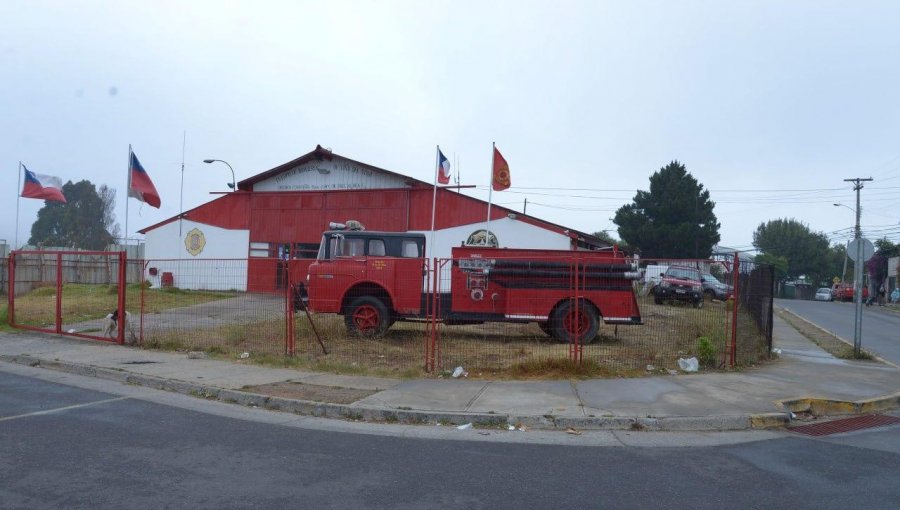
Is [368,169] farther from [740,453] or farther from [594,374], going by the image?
[740,453]

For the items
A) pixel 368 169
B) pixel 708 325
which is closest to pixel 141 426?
pixel 708 325

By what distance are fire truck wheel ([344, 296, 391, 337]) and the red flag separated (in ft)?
35.4

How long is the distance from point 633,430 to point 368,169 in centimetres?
2246

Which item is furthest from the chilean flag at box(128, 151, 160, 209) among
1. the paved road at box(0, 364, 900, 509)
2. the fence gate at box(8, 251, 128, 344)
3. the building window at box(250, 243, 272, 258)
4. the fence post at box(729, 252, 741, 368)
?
the fence post at box(729, 252, 741, 368)

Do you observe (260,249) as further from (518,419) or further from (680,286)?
(518,419)

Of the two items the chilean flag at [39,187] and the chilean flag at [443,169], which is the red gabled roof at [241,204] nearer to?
the chilean flag at [443,169]

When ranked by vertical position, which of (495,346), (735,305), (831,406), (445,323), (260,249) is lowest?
(831,406)

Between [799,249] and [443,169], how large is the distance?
83.8 meters

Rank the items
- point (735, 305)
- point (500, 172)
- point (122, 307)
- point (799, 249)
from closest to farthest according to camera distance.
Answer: point (735, 305) < point (122, 307) < point (500, 172) < point (799, 249)

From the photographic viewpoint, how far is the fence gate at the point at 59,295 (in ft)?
49.8

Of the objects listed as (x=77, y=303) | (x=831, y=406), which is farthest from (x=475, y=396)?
(x=77, y=303)

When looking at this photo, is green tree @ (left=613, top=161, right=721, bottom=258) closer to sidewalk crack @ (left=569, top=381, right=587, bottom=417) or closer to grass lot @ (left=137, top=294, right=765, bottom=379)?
grass lot @ (left=137, top=294, right=765, bottom=379)

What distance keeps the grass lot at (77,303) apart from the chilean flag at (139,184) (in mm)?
3795

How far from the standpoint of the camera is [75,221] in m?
78.1
